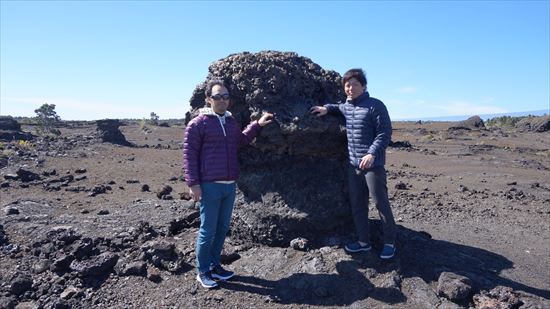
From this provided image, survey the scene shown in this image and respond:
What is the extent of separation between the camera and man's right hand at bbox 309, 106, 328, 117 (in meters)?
5.06

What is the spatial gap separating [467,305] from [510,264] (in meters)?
1.56

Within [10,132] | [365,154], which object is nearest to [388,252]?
[365,154]

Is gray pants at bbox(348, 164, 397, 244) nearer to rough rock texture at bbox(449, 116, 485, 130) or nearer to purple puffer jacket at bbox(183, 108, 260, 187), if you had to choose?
purple puffer jacket at bbox(183, 108, 260, 187)

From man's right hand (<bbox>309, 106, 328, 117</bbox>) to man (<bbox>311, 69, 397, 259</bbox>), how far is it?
0.23 metres

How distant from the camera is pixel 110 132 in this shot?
23250mm

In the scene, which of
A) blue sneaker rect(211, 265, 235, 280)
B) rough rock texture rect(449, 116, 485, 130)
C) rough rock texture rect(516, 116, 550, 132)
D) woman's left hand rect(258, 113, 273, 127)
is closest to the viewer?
blue sneaker rect(211, 265, 235, 280)

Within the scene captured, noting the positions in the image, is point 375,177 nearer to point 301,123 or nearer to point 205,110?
point 301,123

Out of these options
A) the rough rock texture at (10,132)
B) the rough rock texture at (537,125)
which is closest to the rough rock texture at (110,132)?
the rough rock texture at (10,132)

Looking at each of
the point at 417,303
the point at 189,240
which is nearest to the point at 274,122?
the point at 189,240

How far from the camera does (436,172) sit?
15531mm

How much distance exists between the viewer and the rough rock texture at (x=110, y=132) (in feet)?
75.5

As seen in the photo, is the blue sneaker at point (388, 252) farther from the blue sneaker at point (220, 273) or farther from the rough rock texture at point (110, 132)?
the rough rock texture at point (110, 132)

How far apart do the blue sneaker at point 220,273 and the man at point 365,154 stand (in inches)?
48.2

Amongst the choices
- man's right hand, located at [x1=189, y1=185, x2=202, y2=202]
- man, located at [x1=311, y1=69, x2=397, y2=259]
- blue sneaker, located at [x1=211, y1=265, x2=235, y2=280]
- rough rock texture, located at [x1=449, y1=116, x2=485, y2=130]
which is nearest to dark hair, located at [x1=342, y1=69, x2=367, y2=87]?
man, located at [x1=311, y1=69, x2=397, y2=259]
